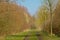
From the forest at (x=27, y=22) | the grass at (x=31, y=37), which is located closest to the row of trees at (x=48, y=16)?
the forest at (x=27, y=22)

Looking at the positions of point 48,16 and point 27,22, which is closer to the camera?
point 27,22

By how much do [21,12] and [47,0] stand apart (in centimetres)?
140

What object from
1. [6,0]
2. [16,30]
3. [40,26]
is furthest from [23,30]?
[6,0]

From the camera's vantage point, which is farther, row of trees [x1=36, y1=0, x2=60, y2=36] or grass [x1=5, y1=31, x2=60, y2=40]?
row of trees [x1=36, y1=0, x2=60, y2=36]

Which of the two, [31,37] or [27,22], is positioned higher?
[27,22]

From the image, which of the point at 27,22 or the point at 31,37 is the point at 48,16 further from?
the point at 31,37

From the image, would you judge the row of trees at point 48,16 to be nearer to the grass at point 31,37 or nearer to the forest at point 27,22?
the forest at point 27,22

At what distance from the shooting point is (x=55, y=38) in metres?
8.12

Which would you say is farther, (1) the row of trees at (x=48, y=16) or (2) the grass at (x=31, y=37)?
(1) the row of trees at (x=48, y=16)

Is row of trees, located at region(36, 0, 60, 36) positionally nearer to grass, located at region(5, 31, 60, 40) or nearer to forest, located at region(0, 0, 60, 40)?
forest, located at region(0, 0, 60, 40)

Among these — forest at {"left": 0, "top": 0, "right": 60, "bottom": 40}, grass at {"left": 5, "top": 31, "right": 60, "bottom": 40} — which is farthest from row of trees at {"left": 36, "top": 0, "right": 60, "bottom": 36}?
grass at {"left": 5, "top": 31, "right": 60, "bottom": 40}

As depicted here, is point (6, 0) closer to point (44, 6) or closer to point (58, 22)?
point (44, 6)

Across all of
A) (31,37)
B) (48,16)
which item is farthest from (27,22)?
(48,16)

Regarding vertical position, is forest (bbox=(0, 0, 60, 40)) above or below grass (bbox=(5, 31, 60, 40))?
above
